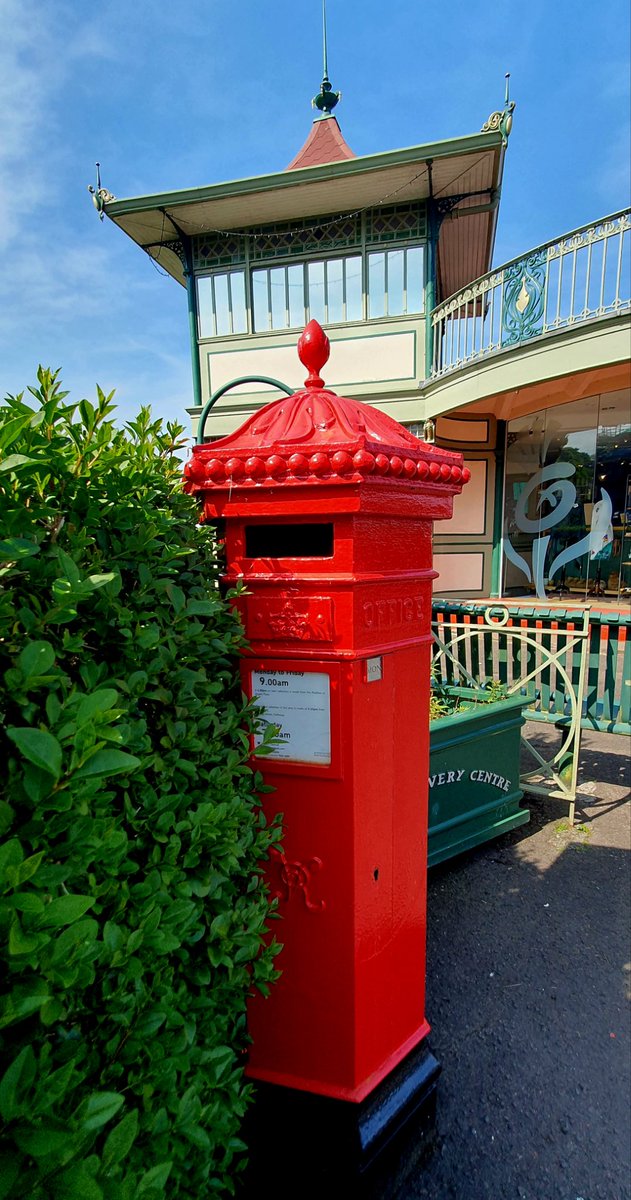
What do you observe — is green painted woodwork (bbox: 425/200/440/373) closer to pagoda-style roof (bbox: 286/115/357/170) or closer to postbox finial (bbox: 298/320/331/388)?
pagoda-style roof (bbox: 286/115/357/170)

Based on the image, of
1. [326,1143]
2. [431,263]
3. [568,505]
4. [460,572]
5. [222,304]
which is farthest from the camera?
[460,572]

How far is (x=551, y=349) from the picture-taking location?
726 cm

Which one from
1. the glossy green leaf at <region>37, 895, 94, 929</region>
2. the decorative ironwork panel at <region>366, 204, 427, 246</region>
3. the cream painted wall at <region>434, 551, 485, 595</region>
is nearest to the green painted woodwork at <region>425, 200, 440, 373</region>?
the decorative ironwork panel at <region>366, 204, 427, 246</region>

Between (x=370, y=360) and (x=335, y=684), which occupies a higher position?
(x=370, y=360)

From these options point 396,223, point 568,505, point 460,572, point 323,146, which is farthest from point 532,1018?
point 323,146

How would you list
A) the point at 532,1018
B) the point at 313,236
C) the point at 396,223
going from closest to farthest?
the point at 532,1018 < the point at 396,223 < the point at 313,236

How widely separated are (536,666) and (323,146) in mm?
10276

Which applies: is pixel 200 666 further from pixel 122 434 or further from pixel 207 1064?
pixel 207 1064

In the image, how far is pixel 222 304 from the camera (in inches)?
377

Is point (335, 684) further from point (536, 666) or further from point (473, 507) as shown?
point (473, 507)

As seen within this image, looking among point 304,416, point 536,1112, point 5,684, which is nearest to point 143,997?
point 5,684

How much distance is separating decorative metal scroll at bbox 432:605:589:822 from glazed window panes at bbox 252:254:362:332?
6.59 meters

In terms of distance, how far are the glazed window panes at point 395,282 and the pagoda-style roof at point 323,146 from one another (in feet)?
7.43

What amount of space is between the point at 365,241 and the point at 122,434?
30.5 ft
